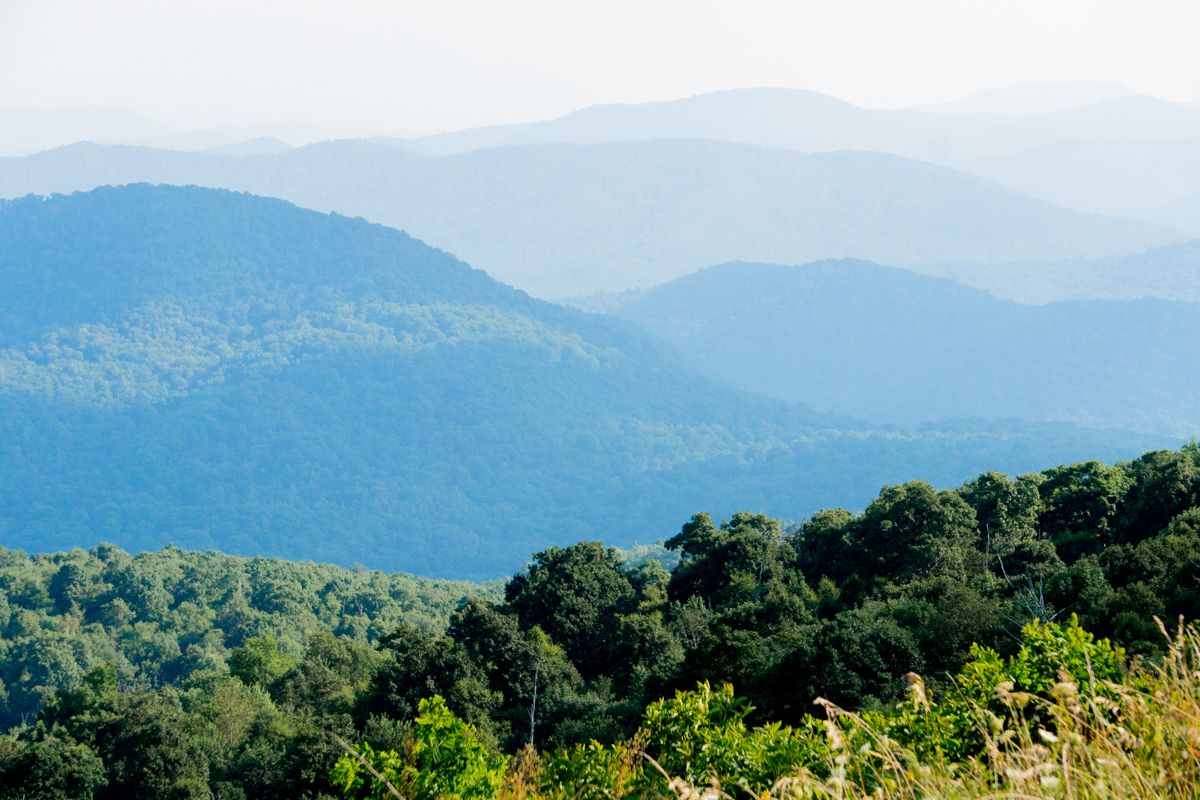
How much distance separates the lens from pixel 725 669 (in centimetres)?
2920

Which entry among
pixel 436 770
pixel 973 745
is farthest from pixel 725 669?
pixel 973 745

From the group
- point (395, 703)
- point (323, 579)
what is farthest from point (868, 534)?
point (323, 579)

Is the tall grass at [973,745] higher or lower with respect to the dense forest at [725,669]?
higher

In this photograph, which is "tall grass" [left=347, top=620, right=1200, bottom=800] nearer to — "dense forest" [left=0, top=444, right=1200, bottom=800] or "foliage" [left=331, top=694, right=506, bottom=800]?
"dense forest" [left=0, top=444, right=1200, bottom=800]

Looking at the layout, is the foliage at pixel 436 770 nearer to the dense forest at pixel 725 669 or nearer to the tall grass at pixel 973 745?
the dense forest at pixel 725 669

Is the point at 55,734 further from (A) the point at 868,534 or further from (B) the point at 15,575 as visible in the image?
(B) the point at 15,575

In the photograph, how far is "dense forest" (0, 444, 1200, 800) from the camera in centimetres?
1216

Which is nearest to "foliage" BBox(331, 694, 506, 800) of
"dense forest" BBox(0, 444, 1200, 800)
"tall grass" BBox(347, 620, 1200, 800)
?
"dense forest" BBox(0, 444, 1200, 800)

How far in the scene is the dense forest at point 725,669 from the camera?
12156mm

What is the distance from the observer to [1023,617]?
26.6m

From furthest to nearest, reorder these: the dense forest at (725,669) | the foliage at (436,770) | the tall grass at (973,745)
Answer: the foliage at (436,770) → the dense forest at (725,669) → the tall grass at (973,745)

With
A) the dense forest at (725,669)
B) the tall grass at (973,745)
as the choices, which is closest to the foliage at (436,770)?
the dense forest at (725,669)

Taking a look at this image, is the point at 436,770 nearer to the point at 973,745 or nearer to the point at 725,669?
the point at 973,745

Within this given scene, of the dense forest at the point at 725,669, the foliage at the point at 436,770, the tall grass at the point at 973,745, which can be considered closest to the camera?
the tall grass at the point at 973,745
